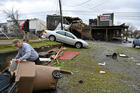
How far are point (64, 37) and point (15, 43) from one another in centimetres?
825

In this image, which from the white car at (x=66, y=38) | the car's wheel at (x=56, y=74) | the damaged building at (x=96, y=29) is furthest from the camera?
the damaged building at (x=96, y=29)

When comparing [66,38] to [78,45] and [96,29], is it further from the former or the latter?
[96,29]

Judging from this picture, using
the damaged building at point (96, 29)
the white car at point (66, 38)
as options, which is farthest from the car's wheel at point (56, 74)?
the damaged building at point (96, 29)

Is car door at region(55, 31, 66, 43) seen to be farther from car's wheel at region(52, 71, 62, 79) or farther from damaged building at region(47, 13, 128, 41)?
damaged building at region(47, 13, 128, 41)

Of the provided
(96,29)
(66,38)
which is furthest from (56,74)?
(96,29)

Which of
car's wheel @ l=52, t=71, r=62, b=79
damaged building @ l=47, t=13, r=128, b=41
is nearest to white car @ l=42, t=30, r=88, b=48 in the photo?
car's wheel @ l=52, t=71, r=62, b=79

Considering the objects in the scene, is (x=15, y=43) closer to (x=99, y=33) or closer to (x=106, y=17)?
(x=99, y=33)

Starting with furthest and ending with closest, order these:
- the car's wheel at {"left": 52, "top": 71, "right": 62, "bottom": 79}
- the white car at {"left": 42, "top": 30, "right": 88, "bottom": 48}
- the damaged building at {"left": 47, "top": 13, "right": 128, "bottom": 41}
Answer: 1. the damaged building at {"left": 47, "top": 13, "right": 128, "bottom": 41}
2. the white car at {"left": 42, "top": 30, "right": 88, "bottom": 48}
3. the car's wheel at {"left": 52, "top": 71, "right": 62, "bottom": 79}

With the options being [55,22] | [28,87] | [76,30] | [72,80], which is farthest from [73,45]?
[55,22]

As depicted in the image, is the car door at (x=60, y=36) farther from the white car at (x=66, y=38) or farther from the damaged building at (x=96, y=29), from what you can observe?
the damaged building at (x=96, y=29)

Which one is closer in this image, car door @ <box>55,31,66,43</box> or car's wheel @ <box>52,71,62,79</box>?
car's wheel @ <box>52,71,62,79</box>

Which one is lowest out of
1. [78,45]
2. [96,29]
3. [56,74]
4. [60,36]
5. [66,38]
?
[78,45]

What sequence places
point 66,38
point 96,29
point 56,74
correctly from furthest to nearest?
point 96,29
point 66,38
point 56,74

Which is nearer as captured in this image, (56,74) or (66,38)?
(56,74)
